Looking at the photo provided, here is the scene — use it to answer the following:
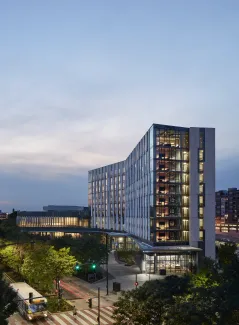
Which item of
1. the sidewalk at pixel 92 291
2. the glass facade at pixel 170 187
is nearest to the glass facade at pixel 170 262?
the glass facade at pixel 170 187

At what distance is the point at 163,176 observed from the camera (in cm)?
8519

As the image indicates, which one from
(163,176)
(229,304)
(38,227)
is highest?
(163,176)

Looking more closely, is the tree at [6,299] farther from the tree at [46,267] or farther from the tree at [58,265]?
the tree at [58,265]

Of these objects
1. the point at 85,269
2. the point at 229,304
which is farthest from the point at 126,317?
the point at 85,269

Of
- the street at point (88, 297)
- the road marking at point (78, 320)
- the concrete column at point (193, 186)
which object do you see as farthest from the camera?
the concrete column at point (193, 186)

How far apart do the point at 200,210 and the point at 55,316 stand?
156 ft

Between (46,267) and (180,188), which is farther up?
(180,188)

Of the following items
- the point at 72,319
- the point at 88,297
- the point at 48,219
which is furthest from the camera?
the point at 48,219

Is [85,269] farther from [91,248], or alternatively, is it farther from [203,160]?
[203,160]

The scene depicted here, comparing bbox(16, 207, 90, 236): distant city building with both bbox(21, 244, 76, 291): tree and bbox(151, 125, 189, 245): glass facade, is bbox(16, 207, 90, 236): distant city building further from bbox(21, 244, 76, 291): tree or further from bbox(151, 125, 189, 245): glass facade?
bbox(21, 244, 76, 291): tree

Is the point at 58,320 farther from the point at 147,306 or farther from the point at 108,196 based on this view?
the point at 108,196

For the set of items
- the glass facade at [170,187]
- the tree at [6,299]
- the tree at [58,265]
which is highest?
the glass facade at [170,187]

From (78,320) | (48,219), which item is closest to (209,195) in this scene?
(78,320)

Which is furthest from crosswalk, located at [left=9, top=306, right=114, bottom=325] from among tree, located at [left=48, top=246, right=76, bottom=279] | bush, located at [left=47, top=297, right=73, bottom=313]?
tree, located at [left=48, top=246, right=76, bottom=279]
